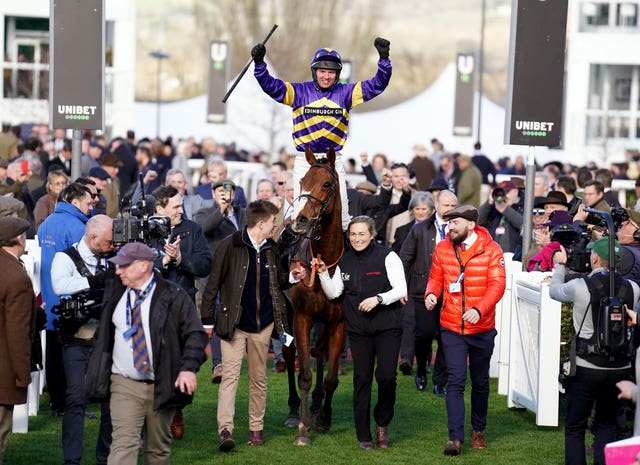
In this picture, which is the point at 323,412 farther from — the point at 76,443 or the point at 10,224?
the point at 10,224

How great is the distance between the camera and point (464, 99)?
3597 centimetres

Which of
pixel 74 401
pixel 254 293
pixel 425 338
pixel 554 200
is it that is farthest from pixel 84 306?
pixel 554 200

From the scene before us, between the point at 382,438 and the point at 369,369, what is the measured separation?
60 centimetres

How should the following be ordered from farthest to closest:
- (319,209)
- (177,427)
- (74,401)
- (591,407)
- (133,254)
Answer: (177,427)
(319,209)
(74,401)
(591,407)
(133,254)

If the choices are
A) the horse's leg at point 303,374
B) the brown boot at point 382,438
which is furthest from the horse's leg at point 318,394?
the brown boot at point 382,438

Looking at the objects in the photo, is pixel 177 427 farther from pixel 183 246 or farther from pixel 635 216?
pixel 635 216

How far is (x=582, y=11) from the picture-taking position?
49719 mm

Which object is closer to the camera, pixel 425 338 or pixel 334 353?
pixel 334 353

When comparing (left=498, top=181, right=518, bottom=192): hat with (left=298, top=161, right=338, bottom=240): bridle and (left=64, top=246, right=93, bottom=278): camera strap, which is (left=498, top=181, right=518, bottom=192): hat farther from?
(left=64, top=246, right=93, bottom=278): camera strap

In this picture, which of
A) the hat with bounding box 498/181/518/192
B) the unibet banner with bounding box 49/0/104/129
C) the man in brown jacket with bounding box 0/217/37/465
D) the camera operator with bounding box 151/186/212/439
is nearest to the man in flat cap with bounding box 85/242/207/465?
the man in brown jacket with bounding box 0/217/37/465

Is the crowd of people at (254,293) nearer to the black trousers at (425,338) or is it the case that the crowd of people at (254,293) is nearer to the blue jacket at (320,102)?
the black trousers at (425,338)

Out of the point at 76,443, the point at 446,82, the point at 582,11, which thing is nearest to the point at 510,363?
the point at 76,443

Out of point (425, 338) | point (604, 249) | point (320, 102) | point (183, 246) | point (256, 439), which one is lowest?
point (256, 439)

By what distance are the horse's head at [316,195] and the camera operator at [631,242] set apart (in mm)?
2282
